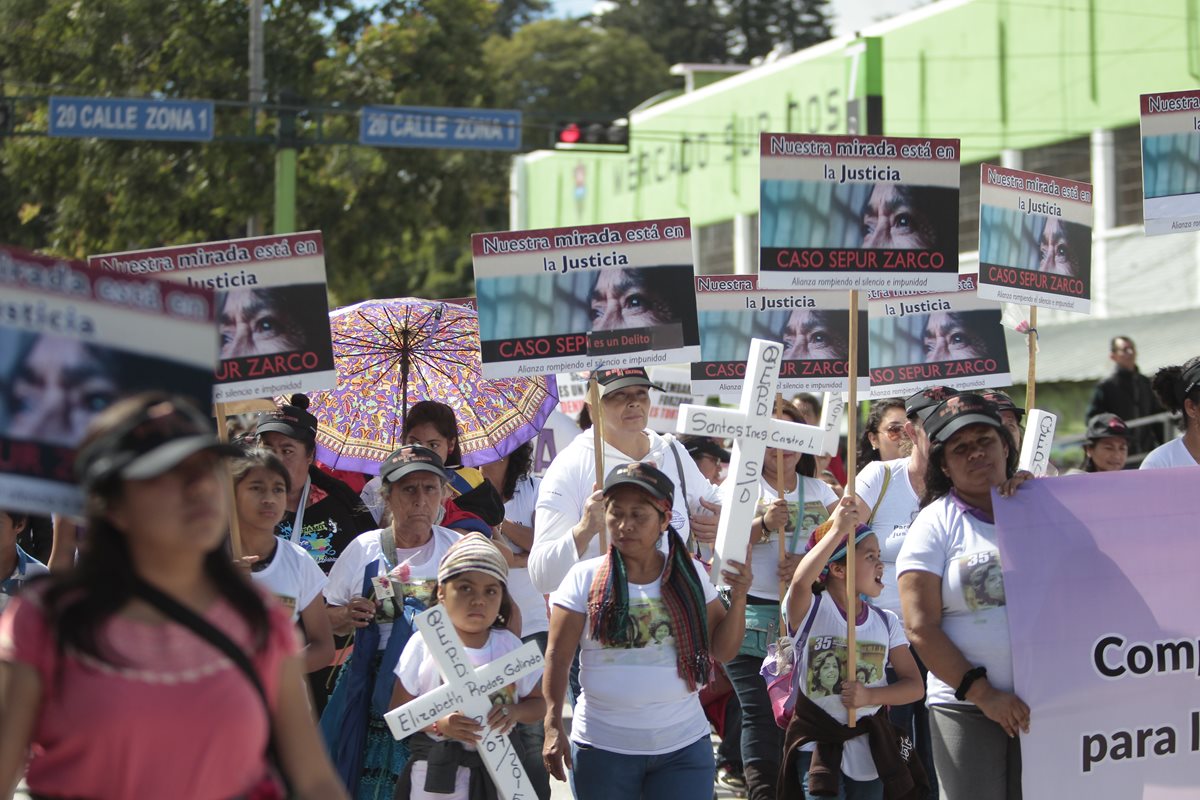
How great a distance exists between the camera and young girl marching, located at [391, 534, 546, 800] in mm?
5434

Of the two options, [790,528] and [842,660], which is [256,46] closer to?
[790,528]

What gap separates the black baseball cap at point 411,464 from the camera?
6086mm

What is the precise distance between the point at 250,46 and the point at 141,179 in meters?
2.67

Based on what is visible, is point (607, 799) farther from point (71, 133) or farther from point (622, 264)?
point (71, 133)

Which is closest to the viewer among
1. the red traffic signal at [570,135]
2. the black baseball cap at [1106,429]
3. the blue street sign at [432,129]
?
the black baseball cap at [1106,429]

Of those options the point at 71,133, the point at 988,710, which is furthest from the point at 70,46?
the point at 988,710

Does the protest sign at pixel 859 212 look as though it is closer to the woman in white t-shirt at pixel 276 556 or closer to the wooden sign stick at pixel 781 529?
the wooden sign stick at pixel 781 529

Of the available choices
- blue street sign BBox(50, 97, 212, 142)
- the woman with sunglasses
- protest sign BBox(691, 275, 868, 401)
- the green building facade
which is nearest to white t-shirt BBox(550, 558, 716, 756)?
the woman with sunglasses

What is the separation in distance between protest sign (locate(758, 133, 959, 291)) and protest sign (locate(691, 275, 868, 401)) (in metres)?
1.71

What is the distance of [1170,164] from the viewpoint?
7.39m

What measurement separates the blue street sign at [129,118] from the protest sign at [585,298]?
13.5 metres

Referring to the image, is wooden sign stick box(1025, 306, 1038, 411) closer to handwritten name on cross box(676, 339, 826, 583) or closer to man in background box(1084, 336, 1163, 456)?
handwritten name on cross box(676, 339, 826, 583)

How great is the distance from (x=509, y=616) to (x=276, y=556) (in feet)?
2.76

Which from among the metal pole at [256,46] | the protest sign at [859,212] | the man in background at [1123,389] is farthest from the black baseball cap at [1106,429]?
the metal pole at [256,46]
